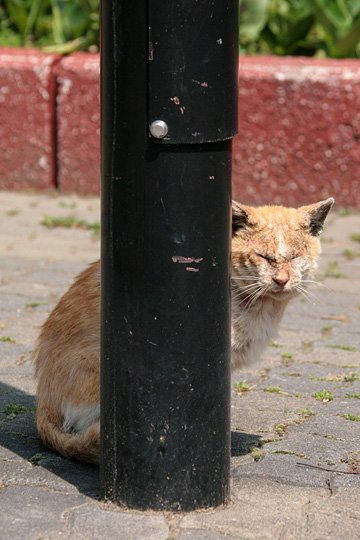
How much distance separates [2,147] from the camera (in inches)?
316

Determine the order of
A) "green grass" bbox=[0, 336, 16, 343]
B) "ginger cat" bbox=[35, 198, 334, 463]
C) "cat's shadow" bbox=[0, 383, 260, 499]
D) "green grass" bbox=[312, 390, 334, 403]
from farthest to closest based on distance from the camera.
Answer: "green grass" bbox=[0, 336, 16, 343]
"green grass" bbox=[312, 390, 334, 403]
"ginger cat" bbox=[35, 198, 334, 463]
"cat's shadow" bbox=[0, 383, 260, 499]

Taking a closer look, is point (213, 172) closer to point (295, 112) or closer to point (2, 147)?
point (295, 112)

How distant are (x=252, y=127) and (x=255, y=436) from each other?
3.94 metres

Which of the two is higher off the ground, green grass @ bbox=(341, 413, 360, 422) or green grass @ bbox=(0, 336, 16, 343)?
green grass @ bbox=(0, 336, 16, 343)

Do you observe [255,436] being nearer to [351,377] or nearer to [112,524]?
[351,377]

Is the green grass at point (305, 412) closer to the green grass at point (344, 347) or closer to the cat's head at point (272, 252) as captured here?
the cat's head at point (272, 252)

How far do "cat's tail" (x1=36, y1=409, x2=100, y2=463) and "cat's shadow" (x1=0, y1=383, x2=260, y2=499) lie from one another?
0.04m

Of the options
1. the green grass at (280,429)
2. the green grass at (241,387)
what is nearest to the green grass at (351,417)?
the green grass at (280,429)

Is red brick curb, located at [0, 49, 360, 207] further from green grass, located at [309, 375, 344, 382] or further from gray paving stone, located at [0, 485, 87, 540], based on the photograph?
gray paving stone, located at [0, 485, 87, 540]

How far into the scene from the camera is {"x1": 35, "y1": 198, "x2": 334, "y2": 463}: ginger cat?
3.82 meters

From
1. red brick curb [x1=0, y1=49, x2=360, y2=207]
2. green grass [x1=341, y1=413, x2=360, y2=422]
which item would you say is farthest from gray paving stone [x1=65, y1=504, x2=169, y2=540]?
red brick curb [x1=0, y1=49, x2=360, y2=207]

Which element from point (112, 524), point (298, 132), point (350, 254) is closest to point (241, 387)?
point (112, 524)

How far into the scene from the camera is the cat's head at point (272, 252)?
404cm

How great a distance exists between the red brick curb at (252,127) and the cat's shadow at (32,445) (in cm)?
364
